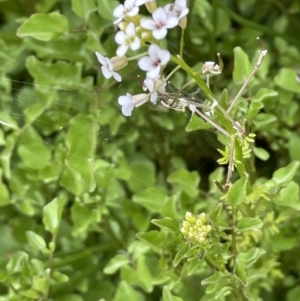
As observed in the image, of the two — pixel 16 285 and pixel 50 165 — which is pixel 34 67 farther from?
pixel 16 285

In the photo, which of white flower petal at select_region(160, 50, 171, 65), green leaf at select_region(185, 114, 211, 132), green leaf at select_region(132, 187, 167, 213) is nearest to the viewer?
white flower petal at select_region(160, 50, 171, 65)

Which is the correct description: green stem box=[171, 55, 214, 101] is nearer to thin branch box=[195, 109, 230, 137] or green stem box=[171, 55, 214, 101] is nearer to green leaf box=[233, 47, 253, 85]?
thin branch box=[195, 109, 230, 137]

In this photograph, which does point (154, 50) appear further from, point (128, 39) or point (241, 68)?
point (241, 68)

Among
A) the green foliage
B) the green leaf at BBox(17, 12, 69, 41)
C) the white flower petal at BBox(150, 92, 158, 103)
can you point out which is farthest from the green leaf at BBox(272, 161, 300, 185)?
the green leaf at BBox(17, 12, 69, 41)

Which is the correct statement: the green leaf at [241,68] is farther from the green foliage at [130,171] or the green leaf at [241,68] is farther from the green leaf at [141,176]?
the green leaf at [141,176]

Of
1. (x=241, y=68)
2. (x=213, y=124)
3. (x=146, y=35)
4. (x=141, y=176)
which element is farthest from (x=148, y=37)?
(x=141, y=176)

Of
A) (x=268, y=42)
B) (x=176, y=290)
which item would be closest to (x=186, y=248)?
(x=176, y=290)
